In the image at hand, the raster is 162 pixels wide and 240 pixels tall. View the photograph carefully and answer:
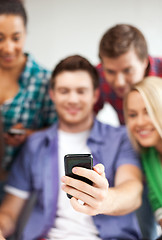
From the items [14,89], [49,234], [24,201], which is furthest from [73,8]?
[49,234]

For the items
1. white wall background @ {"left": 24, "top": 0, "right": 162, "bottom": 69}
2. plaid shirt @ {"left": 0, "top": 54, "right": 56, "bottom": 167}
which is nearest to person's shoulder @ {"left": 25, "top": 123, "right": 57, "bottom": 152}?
plaid shirt @ {"left": 0, "top": 54, "right": 56, "bottom": 167}

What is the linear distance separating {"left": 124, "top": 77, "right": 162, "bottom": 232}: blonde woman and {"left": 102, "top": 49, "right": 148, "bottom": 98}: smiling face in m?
0.11

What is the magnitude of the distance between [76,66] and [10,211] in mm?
509

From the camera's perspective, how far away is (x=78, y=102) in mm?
1026

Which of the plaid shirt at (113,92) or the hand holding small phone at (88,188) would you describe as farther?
the plaid shirt at (113,92)

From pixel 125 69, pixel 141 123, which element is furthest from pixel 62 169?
pixel 125 69

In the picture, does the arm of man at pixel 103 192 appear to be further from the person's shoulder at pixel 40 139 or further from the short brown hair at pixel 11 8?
the short brown hair at pixel 11 8

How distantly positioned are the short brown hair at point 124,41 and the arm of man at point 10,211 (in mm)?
571

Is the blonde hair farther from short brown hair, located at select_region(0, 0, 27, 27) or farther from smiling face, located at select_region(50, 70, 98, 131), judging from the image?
short brown hair, located at select_region(0, 0, 27, 27)

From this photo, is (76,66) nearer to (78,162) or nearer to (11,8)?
(11,8)

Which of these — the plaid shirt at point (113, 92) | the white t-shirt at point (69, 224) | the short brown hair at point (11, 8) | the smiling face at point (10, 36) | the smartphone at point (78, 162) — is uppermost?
the short brown hair at point (11, 8)

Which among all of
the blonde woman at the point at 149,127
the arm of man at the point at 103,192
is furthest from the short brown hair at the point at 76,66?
the arm of man at the point at 103,192

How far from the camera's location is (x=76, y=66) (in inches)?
38.7

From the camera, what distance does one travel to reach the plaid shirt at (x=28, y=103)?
3.89 ft
